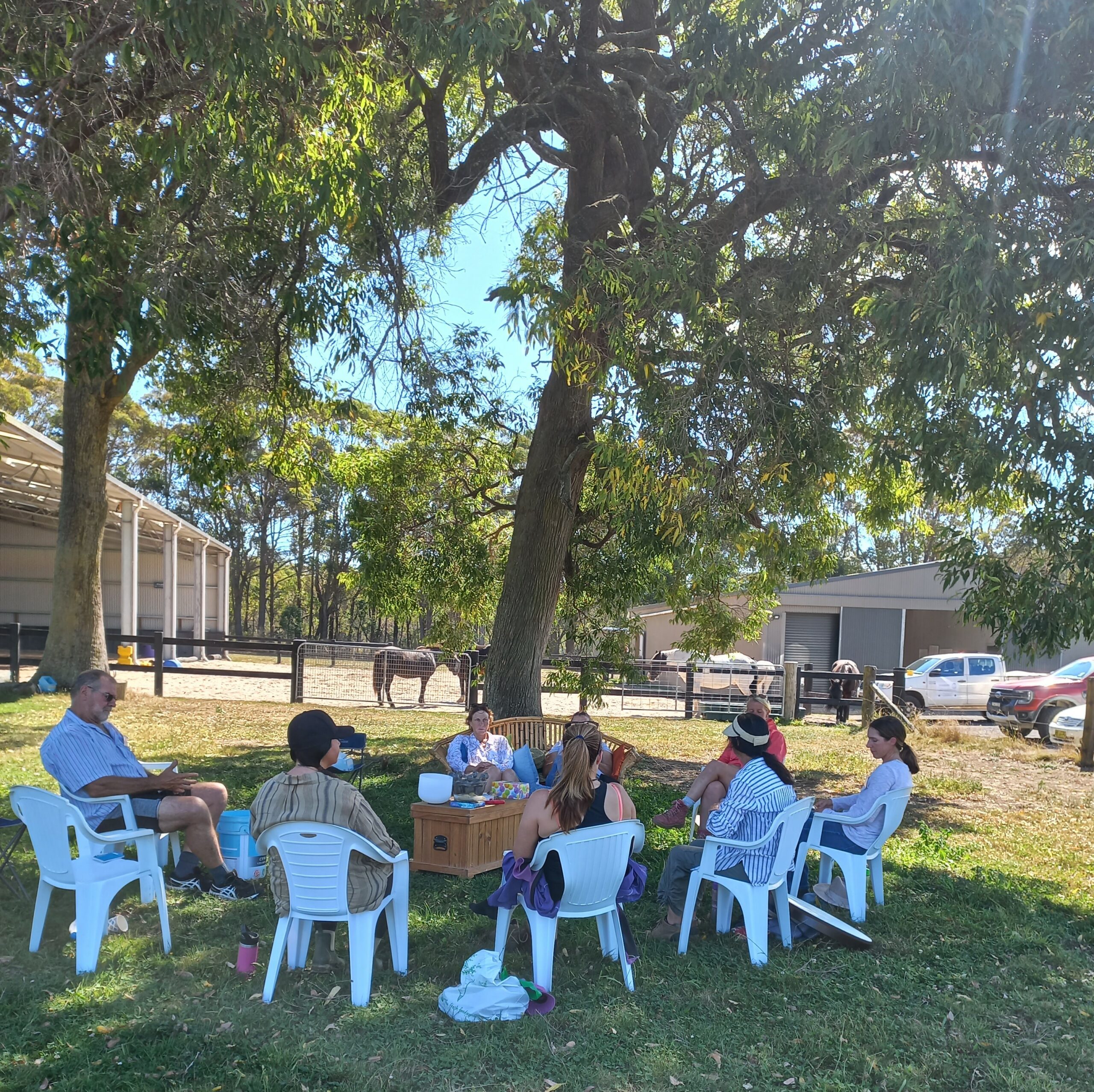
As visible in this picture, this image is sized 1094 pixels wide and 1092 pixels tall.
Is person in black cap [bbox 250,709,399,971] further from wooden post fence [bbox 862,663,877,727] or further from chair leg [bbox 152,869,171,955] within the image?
wooden post fence [bbox 862,663,877,727]

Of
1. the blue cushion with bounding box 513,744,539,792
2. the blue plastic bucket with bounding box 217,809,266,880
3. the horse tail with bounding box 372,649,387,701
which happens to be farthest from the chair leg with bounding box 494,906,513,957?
the horse tail with bounding box 372,649,387,701

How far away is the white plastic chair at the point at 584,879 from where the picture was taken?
4.36 meters

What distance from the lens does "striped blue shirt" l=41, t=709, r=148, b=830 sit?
5.27m

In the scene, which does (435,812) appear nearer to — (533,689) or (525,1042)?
(525,1042)

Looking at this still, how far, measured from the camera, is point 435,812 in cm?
649

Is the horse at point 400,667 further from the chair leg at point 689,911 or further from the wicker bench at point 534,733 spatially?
the chair leg at point 689,911

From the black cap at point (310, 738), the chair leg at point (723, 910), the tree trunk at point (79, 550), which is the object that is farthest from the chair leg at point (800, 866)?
the tree trunk at point (79, 550)

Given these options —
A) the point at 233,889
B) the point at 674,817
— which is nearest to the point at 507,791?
the point at 674,817

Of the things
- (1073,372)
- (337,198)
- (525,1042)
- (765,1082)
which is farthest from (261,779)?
(1073,372)

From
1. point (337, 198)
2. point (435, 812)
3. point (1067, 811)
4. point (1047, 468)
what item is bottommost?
point (1067, 811)

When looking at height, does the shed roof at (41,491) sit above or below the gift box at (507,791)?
above

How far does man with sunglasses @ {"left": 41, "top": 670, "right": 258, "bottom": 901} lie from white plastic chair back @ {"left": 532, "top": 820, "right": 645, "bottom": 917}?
2.21 m

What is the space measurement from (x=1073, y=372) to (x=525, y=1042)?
17.0 feet

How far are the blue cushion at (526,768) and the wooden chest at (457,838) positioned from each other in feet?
3.14
